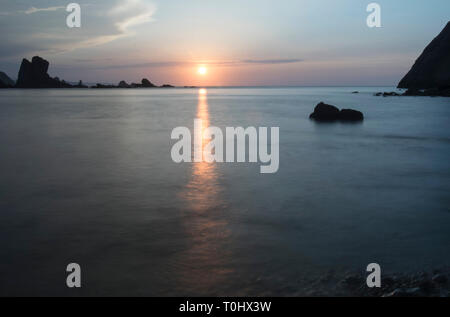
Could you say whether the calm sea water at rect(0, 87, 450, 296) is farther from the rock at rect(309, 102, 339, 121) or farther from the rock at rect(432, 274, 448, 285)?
the rock at rect(309, 102, 339, 121)

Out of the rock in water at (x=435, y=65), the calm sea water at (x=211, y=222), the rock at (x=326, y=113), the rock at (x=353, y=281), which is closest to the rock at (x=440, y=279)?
the calm sea water at (x=211, y=222)

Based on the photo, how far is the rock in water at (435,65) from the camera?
358 ft

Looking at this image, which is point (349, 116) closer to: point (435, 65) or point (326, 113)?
point (326, 113)

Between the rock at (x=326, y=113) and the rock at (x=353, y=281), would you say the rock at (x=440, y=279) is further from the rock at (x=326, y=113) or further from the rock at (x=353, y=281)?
the rock at (x=326, y=113)

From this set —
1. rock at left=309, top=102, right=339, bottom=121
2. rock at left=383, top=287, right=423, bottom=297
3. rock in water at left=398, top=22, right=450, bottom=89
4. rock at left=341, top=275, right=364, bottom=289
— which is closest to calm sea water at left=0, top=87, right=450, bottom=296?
rock at left=341, top=275, right=364, bottom=289

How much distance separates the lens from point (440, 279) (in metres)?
5.31

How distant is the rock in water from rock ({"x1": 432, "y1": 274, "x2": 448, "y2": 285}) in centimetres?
11433

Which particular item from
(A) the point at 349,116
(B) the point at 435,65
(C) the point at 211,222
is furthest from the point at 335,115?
(B) the point at 435,65

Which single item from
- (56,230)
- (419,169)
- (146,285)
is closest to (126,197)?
(56,230)

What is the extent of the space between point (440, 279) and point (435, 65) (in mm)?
125856

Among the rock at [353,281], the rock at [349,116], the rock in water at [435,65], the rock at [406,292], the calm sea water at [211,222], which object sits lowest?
the rock at [406,292]

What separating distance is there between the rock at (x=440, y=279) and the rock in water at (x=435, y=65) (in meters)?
114

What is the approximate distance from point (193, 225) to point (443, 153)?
47.4ft

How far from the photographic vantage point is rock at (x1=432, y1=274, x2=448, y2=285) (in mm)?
5235
